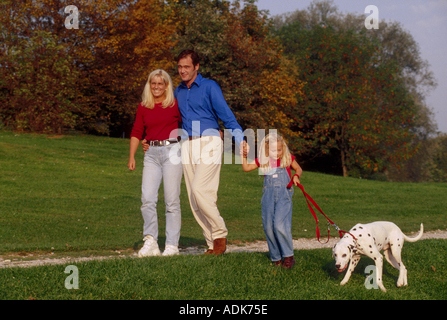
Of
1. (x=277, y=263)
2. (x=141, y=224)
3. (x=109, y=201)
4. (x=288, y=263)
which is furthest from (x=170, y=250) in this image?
(x=109, y=201)

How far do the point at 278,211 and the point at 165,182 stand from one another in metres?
1.76

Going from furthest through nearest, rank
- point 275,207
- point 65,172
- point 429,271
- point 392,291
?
point 65,172, point 429,271, point 275,207, point 392,291

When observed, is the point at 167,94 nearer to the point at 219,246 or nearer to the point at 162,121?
the point at 162,121

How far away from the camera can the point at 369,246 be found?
488 cm

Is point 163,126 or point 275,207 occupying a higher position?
point 163,126

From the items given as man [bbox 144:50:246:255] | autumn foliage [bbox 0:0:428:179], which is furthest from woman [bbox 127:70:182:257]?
autumn foliage [bbox 0:0:428:179]

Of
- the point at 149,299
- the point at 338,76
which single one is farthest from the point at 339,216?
the point at 338,76

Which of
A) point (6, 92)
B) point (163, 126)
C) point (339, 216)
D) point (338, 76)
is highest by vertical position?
point (338, 76)

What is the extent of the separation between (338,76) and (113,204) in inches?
1022

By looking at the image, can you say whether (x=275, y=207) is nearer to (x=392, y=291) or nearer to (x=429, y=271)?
(x=392, y=291)

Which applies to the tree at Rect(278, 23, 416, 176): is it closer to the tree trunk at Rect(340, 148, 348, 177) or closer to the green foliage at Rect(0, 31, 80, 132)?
the tree trunk at Rect(340, 148, 348, 177)

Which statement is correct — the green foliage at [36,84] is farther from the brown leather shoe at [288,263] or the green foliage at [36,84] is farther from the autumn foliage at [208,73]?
the brown leather shoe at [288,263]

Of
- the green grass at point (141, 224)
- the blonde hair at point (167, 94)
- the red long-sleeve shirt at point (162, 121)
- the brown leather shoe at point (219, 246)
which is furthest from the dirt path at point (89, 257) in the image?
the blonde hair at point (167, 94)
